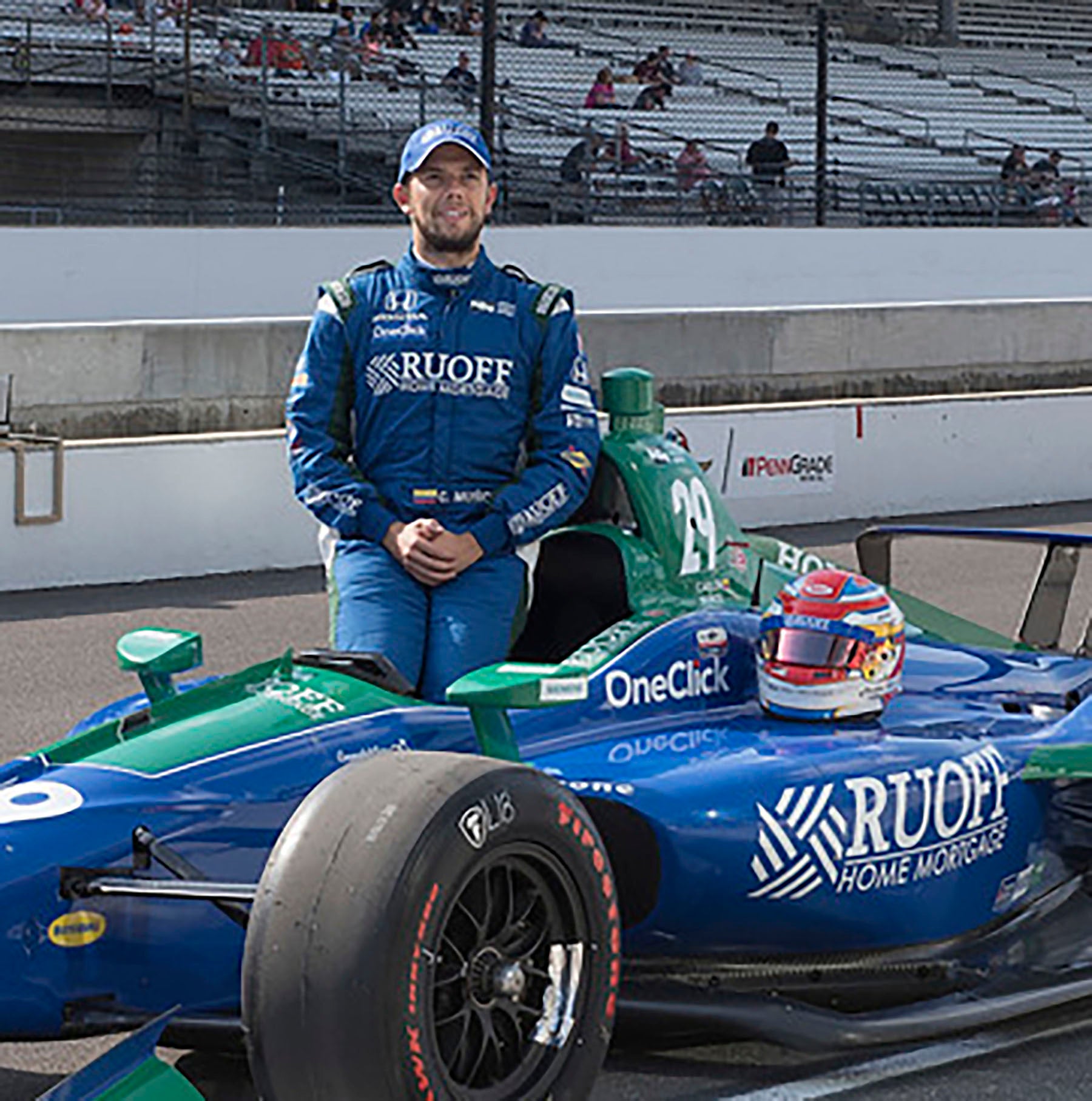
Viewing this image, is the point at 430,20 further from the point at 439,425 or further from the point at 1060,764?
the point at 1060,764

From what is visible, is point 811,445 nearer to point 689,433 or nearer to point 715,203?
point 689,433

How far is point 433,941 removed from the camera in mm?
3854

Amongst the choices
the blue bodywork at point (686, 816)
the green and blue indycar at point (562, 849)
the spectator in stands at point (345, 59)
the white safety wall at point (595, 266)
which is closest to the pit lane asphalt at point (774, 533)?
the green and blue indycar at point (562, 849)

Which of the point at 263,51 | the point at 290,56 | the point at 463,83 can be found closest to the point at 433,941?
the point at 463,83

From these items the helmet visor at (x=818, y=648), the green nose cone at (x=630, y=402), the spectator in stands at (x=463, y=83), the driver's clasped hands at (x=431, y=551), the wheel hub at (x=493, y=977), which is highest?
the spectator in stands at (x=463, y=83)

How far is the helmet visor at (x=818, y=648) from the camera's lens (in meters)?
5.18

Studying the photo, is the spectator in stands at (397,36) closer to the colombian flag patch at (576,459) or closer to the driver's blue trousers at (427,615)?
the colombian flag patch at (576,459)

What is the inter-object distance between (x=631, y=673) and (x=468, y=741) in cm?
53

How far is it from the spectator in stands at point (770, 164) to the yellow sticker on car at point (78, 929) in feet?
60.3

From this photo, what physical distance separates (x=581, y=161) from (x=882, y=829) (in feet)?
56.7

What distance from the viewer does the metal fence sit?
20453mm

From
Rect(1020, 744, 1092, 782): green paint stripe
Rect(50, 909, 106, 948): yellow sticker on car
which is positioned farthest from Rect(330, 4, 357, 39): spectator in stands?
Rect(50, 909, 106, 948): yellow sticker on car

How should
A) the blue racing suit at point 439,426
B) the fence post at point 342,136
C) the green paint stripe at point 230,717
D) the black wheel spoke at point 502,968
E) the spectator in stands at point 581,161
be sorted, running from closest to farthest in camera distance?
the black wheel spoke at point 502,968, the green paint stripe at point 230,717, the blue racing suit at point 439,426, the fence post at point 342,136, the spectator in stands at point 581,161

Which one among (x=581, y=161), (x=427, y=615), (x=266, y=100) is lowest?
(x=427, y=615)
